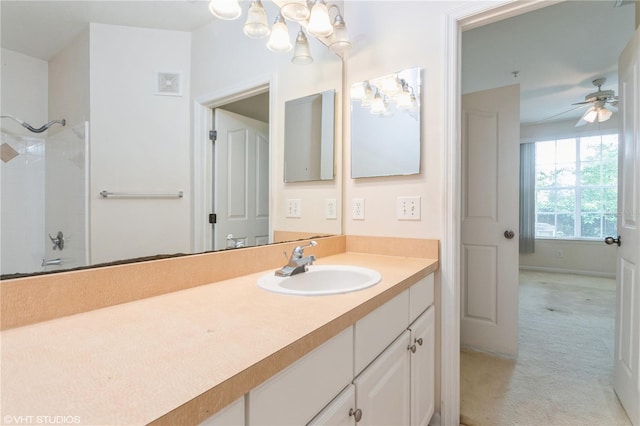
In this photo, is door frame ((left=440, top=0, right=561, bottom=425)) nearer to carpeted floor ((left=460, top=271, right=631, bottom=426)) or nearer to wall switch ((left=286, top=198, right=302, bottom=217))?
carpeted floor ((left=460, top=271, right=631, bottom=426))

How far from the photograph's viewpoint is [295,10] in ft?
4.71

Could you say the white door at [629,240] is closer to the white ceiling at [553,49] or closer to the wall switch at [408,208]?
the white ceiling at [553,49]

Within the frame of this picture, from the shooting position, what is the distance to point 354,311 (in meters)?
0.82

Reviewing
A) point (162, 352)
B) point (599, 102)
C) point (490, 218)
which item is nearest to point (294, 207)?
point (162, 352)

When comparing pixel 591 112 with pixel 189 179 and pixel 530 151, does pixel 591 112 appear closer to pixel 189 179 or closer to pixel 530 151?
pixel 530 151

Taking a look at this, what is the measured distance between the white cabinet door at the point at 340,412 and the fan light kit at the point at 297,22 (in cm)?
133

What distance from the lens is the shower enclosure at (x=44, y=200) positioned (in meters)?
0.65

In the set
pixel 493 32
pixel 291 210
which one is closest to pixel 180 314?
pixel 291 210

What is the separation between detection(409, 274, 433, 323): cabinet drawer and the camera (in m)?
1.23

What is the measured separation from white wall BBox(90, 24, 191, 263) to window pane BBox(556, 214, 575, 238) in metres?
6.13

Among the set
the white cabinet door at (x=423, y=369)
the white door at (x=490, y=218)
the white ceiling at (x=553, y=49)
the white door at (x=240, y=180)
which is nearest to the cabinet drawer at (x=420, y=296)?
the white cabinet door at (x=423, y=369)

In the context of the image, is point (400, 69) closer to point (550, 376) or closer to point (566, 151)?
point (550, 376)

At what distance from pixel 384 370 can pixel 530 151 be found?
18.8 ft

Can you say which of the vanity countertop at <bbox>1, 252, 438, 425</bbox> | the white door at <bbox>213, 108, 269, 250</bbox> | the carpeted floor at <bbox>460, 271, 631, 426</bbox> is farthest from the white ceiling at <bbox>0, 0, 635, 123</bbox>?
the carpeted floor at <bbox>460, 271, 631, 426</bbox>
